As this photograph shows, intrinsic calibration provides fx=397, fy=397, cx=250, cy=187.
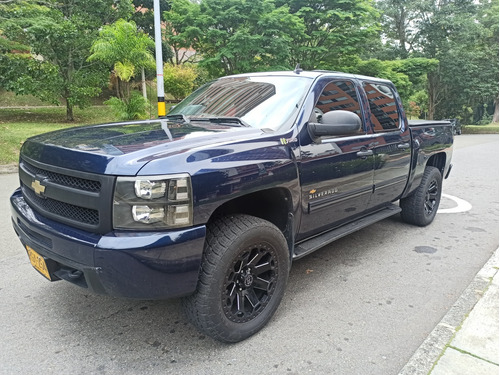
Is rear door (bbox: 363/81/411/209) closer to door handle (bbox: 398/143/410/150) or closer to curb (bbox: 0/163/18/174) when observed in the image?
door handle (bbox: 398/143/410/150)

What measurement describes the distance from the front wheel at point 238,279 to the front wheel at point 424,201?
2.87 m

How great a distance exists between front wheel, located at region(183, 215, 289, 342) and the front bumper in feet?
0.43

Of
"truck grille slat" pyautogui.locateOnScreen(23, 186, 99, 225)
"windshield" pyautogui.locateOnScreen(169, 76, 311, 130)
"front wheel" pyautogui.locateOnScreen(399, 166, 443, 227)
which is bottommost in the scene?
"front wheel" pyautogui.locateOnScreen(399, 166, 443, 227)

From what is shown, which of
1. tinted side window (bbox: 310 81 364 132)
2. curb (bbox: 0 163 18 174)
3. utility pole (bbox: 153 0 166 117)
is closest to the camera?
tinted side window (bbox: 310 81 364 132)

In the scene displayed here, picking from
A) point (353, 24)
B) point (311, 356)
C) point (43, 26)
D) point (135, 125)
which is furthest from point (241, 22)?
point (311, 356)

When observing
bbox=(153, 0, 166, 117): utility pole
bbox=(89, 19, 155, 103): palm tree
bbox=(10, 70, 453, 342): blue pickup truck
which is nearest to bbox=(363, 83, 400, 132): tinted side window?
bbox=(10, 70, 453, 342): blue pickup truck

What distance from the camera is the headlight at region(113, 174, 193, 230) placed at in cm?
212

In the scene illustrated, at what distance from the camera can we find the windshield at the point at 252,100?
124 inches

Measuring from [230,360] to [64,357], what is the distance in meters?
1.02

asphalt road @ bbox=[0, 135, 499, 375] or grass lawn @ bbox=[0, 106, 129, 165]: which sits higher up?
grass lawn @ bbox=[0, 106, 129, 165]

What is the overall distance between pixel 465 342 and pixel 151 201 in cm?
226

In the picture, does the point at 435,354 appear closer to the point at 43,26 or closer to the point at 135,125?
the point at 135,125

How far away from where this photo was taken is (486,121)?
4228 centimetres

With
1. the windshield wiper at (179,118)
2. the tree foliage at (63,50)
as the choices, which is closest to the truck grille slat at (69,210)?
the windshield wiper at (179,118)
